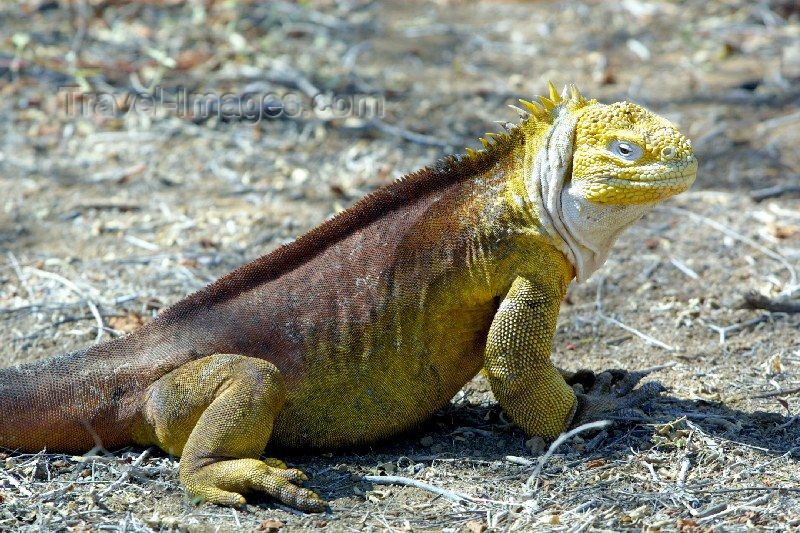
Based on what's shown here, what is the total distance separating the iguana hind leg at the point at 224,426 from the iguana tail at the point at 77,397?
0.35 ft

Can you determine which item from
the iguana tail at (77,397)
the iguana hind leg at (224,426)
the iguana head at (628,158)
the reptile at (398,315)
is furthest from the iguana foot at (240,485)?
the iguana head at (628,158)

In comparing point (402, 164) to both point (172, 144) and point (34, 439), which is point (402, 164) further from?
point (34, 439)

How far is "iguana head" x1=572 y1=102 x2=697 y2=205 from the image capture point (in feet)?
16.5

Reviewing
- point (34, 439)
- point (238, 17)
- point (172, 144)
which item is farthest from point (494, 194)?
point (238, 17)

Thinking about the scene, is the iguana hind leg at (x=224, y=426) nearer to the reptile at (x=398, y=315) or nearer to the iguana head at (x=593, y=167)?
the reptile at (x=398, y=315)

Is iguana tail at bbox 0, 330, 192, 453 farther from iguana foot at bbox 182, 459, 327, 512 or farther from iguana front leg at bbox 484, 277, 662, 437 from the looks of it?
iguana front leg at bbox 484, 277, 662, 437

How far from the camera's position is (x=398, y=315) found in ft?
17.4

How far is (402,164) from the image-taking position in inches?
377

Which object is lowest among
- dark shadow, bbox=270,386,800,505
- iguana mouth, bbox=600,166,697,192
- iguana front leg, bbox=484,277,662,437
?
dark shadow, bbox=270,386,800,505

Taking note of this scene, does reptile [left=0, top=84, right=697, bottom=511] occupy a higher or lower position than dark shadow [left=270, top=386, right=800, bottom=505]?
higher

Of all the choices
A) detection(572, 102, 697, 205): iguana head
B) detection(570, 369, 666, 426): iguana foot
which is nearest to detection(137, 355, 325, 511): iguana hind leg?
detection(570, 369, 666, 426): iguana foot

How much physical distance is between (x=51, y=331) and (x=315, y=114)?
4478 millimetres

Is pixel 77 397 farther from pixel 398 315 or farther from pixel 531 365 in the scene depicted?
pixel 531 365

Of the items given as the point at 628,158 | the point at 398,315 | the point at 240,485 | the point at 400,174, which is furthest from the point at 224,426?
the point at 400,174
